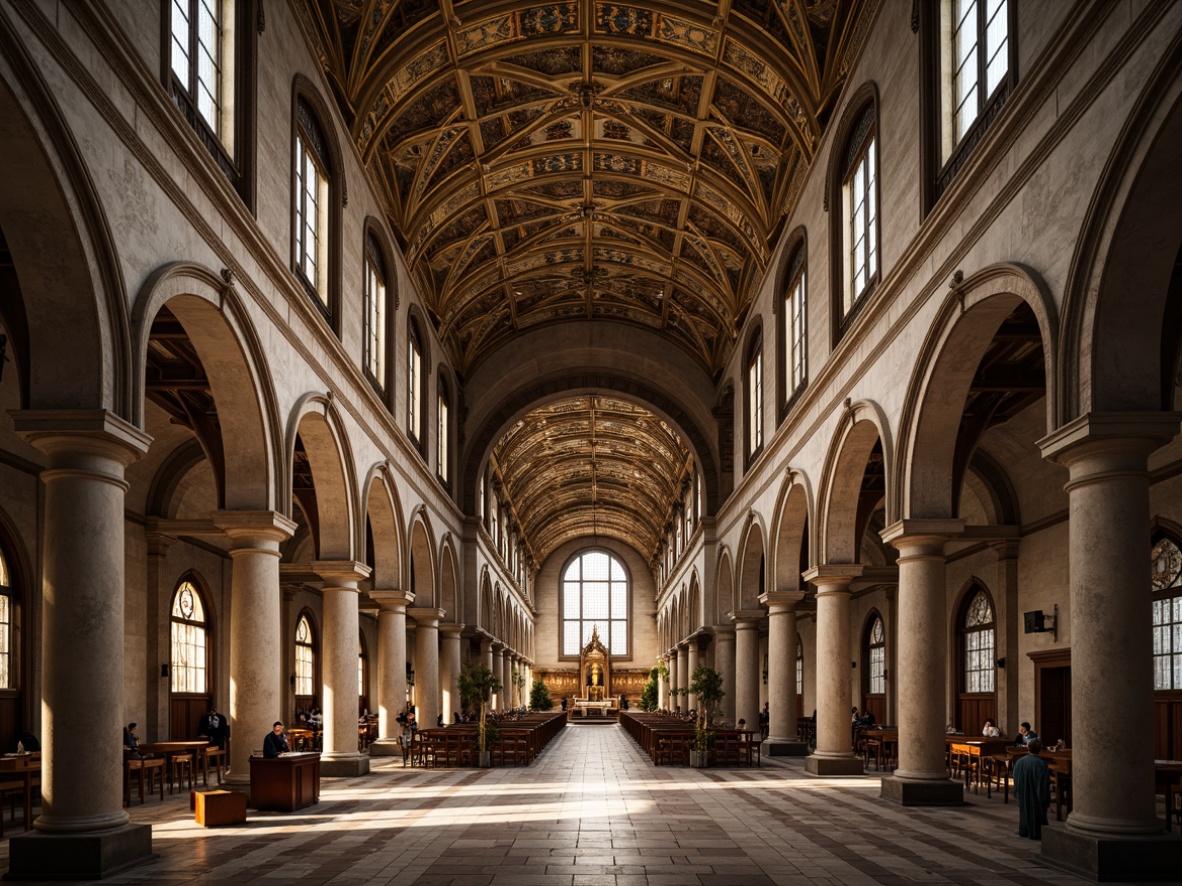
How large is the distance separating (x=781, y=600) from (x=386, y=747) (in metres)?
10.5

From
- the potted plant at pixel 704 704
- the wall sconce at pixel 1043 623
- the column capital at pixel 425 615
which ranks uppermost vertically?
the wall sconce at pixel 1043 623

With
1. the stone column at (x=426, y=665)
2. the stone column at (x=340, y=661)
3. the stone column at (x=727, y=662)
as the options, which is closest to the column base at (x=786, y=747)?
the stone column at (x=426, y=665)

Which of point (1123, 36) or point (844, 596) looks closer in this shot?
point (1123, 36)

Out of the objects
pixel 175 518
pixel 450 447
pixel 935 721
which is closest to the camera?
pixel 935 721

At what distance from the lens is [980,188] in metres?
13.8

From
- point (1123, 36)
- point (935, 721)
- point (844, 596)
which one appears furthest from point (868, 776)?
point (1123, 36)

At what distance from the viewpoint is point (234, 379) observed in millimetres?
15711

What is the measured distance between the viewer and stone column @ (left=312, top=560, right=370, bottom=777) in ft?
70.2

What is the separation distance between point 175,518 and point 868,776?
15.8m

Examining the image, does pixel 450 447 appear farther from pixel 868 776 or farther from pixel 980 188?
pixel 980 188

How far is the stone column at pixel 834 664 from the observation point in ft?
70.9

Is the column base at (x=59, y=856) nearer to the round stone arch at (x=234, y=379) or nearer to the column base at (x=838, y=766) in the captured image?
the round stone arch at (x=234, y=379)

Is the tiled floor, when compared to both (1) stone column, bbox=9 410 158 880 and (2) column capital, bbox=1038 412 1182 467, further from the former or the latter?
(2) column capital, bbox=1038 412 1182 467

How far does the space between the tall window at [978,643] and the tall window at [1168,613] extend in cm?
725
